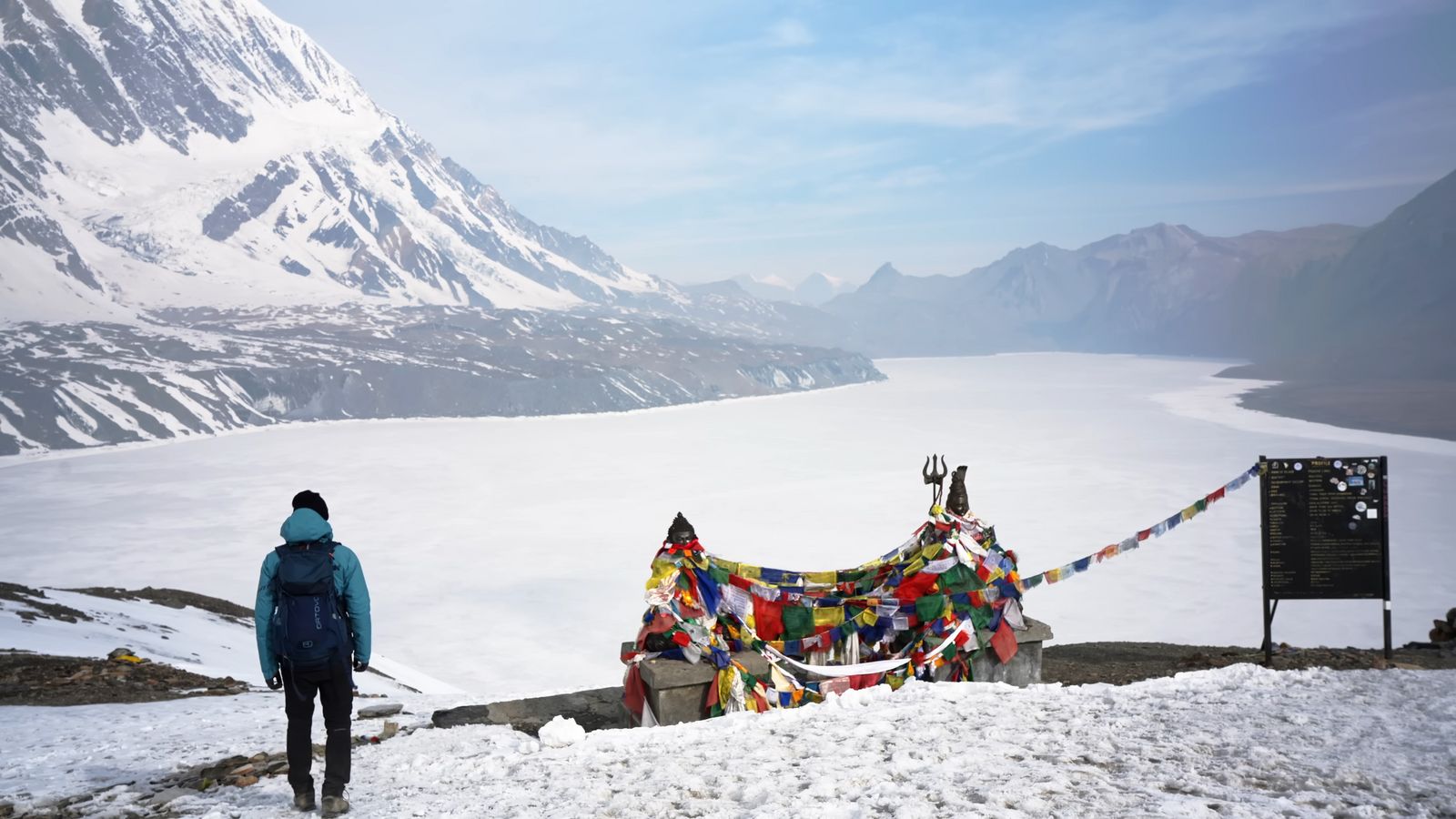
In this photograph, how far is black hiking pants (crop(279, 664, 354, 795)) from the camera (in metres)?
6.39

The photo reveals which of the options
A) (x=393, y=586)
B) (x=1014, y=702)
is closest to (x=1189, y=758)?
(x=1014, y=702)

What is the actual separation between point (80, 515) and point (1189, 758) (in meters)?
70.2

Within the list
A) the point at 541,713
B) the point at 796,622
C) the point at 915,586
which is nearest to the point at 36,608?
the point at 541,713

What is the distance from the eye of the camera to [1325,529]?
1034cm

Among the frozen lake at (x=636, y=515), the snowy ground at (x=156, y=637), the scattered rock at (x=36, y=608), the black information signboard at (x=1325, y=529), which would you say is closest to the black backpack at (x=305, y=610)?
the frozen lake at (x=636, y=515)

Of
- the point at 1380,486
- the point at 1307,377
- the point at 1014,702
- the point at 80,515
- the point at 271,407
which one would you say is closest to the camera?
the point at 1014,702

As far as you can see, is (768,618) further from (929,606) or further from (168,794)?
(168,794)

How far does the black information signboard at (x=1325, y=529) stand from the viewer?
33.7 feet

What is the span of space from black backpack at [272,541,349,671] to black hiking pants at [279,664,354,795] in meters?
0.10

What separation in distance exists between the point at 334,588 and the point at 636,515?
2142 inches

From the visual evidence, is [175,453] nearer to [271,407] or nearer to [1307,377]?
[271,407]

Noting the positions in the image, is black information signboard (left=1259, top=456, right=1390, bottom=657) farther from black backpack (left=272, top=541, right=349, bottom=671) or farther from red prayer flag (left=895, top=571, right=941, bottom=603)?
black backpack (left=272, top=541, right=349, bottom=671)

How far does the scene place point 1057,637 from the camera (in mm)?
33062

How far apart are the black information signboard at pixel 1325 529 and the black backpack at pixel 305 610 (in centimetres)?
861
